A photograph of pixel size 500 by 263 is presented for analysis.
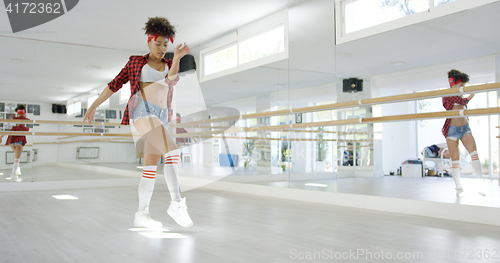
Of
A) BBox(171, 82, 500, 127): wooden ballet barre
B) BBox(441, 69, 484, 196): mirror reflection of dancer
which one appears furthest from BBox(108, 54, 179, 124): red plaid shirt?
BBox(441, 69, 484, 196): mirror reflection of dancer

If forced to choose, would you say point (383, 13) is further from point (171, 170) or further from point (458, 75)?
point (171, 170)

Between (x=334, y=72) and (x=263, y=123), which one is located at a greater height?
(x=334, y=72)

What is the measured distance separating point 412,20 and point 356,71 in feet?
4.18

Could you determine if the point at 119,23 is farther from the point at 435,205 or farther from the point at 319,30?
the point at 435,205

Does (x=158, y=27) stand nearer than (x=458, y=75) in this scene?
Yes

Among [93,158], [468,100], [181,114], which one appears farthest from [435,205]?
[93,158]

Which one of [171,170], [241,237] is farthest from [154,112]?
[241,237]

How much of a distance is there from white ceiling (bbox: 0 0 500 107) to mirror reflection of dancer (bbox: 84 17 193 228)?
2211mm

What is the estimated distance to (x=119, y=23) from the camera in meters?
5.20

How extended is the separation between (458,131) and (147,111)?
2.80 m

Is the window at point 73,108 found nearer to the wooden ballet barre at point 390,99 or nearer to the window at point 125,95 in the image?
the window at point 125,95

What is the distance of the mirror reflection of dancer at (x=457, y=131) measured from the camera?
3.17 meters

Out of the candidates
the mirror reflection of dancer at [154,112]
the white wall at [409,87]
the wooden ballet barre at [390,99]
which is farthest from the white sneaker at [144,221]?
the white wall at [409,87]

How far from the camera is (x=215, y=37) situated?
19.4 feet
